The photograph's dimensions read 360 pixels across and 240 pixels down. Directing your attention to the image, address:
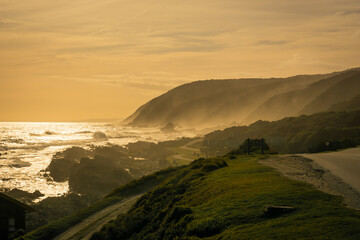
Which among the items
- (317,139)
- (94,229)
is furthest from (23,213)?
(317,139)

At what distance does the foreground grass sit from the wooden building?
4.05 metres

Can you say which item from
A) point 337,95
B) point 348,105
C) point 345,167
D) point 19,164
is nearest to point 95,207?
point 345,167

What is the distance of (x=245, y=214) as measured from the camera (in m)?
12.8

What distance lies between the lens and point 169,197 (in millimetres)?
22266

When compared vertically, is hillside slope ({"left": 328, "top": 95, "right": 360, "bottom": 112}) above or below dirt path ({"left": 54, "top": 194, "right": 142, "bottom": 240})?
above

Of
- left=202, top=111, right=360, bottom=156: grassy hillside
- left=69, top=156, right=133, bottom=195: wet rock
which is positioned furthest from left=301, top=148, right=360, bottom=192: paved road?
left=69, top=156, right=133, bottom=195: wet rock

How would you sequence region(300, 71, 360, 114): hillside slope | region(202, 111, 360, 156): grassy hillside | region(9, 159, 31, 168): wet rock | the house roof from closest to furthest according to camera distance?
the house roof, region(202, 111, 360, 156): grassy hillside, region(9, 159, 31, 168): wet rock, region(300, 71, 360, 114): hillside slope

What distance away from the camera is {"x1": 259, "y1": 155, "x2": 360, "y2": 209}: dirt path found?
46.6ft

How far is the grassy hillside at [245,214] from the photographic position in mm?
10477

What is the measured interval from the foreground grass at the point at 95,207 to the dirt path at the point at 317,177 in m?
18.3

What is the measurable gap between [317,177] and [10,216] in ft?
92.1

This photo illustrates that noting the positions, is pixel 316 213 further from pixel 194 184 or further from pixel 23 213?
pixel 23 213

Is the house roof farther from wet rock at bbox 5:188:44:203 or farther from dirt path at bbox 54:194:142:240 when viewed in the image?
wet rock at bbox 5:188:44:203

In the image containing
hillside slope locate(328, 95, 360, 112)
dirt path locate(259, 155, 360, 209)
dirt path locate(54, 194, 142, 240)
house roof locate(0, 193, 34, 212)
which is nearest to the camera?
dirt path locate(259, 155, 360, 209)
